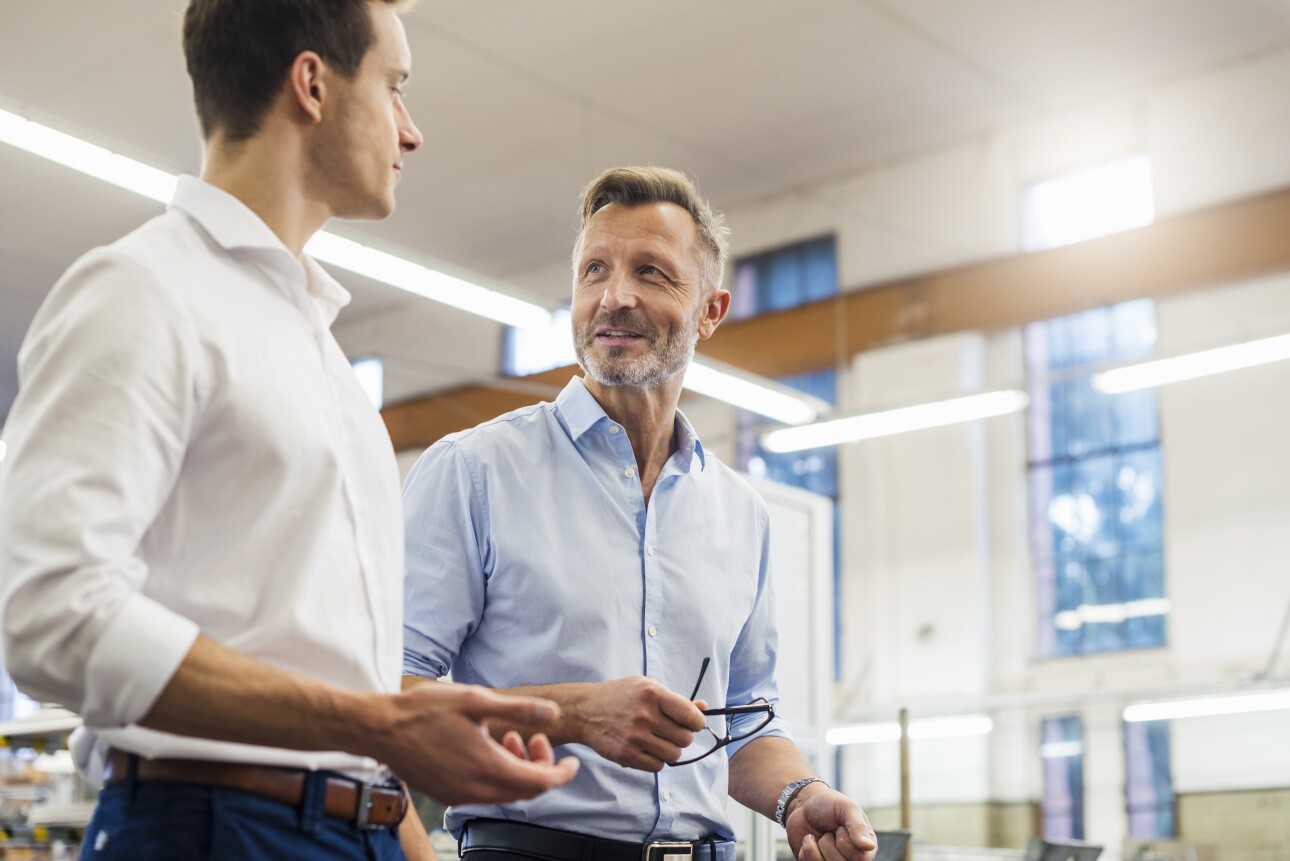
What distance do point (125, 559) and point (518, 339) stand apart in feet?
42.0

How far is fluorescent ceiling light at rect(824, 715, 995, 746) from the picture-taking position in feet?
35.1

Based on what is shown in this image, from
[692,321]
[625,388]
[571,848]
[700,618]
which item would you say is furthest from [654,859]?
[692,321]

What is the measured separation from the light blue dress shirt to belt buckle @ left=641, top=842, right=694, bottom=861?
0.7 inches

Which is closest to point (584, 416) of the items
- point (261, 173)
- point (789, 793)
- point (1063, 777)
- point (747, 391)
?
point (789, 793)

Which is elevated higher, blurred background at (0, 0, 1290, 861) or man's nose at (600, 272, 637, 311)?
blurred background at (0, 0, 1290, 861)

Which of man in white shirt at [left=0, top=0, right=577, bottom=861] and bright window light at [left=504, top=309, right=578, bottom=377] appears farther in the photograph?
bright window light at [left=504, top=309, right=578, bottom=377]

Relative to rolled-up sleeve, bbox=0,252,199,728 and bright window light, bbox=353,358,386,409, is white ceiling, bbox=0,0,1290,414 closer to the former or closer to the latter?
bright window light, bbox=353,358,386,409

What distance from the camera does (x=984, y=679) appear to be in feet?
35.5

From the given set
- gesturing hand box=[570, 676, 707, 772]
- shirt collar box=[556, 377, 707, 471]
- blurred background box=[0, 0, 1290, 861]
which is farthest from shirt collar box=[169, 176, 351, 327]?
blurred background box=[0, 0, 1290, 861]

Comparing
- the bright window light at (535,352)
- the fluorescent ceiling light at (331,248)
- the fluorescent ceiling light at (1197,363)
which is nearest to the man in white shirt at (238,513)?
the fluorescent ceiling light at (331,248)

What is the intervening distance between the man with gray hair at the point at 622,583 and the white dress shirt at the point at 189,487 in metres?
0.45

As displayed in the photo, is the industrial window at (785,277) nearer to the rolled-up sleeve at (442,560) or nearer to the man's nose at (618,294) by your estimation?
the man's nose at (618,294)

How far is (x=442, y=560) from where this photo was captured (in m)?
1.86

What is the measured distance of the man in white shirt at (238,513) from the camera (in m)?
1.06
